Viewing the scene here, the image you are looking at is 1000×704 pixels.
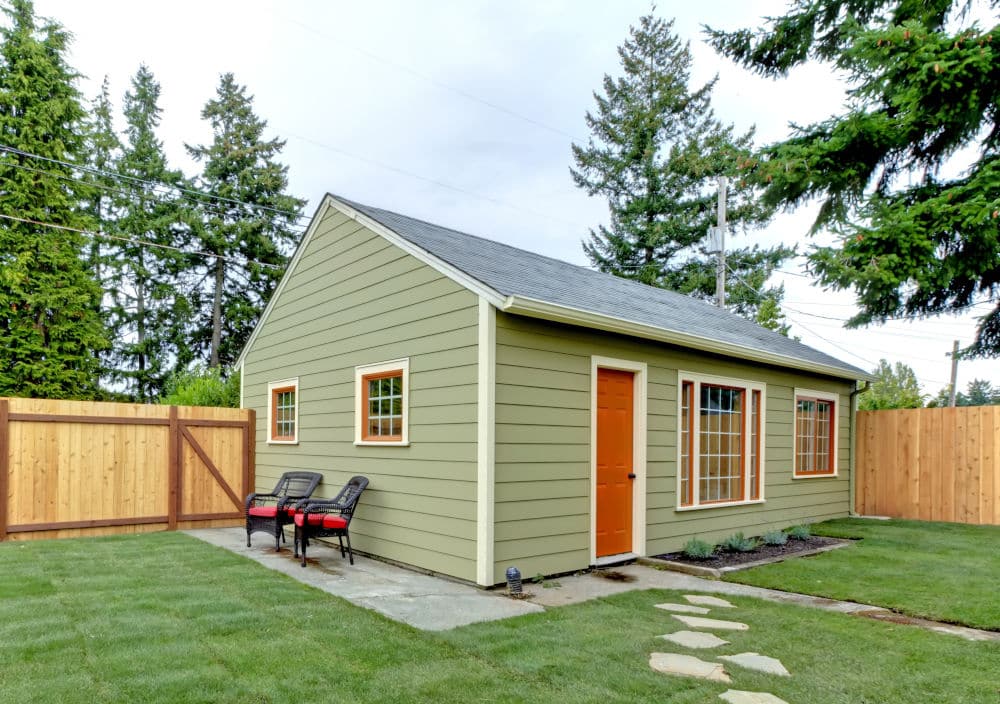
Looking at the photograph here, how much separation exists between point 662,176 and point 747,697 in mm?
20658

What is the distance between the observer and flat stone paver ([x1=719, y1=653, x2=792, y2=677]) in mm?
3742

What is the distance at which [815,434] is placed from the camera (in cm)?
1039

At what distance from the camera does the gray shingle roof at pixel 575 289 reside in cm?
645

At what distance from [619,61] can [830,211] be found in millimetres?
14621

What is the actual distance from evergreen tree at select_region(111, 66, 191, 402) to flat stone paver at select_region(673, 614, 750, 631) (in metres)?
19.8

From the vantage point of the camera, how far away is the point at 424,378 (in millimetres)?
6543

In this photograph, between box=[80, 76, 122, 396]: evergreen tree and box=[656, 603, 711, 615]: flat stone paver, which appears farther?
box=[80, 76, 122, 396]: evergreen tree

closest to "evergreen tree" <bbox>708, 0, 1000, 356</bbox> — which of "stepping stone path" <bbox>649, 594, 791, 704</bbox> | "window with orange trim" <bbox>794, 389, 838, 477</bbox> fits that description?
"window with orange trim" <bbox>794, 389, 838, 477</bbox>

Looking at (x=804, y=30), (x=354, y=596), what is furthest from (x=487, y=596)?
(x=804, y=30)

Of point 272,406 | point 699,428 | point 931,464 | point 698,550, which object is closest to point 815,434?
point 931,464

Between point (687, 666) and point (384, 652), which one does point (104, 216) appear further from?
point (687, 666)

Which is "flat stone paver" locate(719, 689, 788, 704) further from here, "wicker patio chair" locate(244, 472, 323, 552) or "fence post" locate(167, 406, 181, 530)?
"fence post" locate(167, 406, 181, 530)

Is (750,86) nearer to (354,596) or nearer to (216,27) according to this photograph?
(216,27)

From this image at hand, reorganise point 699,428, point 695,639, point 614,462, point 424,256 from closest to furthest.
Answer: point 695,639 < point 424,256 < point 614,462 < point 699,428
